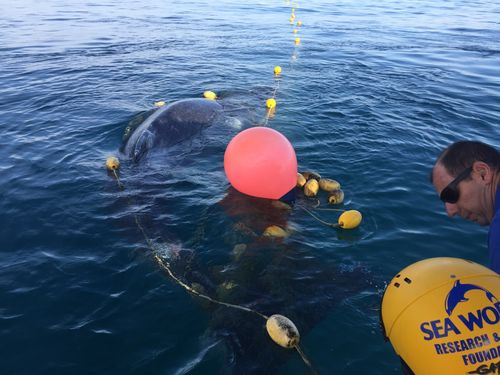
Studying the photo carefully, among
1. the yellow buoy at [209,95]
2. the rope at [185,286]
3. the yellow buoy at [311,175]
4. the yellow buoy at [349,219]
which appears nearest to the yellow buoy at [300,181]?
the yellow buoy at [311,175]

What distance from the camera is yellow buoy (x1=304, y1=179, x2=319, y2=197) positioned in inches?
316

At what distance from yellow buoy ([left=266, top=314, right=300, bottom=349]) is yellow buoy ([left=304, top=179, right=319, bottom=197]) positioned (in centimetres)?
349

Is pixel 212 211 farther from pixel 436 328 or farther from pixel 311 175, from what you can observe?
pixel 436 328

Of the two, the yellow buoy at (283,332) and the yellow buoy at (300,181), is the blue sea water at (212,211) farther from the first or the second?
the yellow buoy at (300,181)

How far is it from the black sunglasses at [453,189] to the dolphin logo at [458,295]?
87cm

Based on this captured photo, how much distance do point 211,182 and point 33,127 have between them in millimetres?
6811

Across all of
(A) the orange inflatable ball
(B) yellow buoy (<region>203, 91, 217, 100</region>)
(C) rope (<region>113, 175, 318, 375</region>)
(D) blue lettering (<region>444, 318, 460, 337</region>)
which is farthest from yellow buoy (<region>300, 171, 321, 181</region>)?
(B) yellow buoy (<region>203, 91, 217, 100</region>)

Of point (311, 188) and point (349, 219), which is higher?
point (311, 188)

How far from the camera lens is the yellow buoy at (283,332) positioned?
4750 millimetres

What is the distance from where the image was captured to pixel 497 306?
2.99 m

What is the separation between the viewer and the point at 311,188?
8.02m

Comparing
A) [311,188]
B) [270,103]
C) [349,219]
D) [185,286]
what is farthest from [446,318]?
[270,103]

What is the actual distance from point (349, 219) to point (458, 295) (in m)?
3.98

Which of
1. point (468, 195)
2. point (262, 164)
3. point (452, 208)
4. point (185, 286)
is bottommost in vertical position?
point (185, 286)
